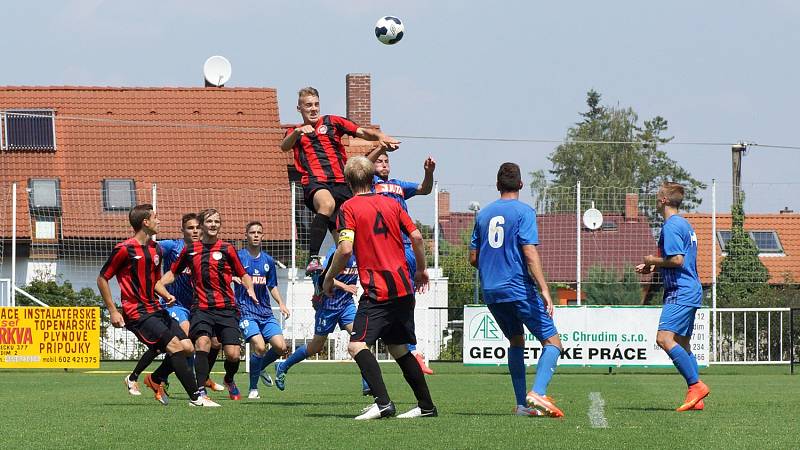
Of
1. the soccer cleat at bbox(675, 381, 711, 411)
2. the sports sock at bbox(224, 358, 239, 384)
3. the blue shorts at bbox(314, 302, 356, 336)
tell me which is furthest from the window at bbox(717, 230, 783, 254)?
the soccer cleat at bbox(675, 381, 711, 411)

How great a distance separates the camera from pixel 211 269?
39.8 feet

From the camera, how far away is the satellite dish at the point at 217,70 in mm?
43281

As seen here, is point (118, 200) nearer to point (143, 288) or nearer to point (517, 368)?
point (143, 288)

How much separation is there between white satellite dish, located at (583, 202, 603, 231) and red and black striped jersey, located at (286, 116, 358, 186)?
15822mm

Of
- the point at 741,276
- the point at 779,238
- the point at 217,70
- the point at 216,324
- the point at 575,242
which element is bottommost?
the point at 741,276

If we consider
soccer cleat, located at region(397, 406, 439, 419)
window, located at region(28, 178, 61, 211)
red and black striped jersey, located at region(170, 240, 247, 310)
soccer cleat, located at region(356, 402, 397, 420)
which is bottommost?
soccer cleat, located at region(397, 406, 439, 419)

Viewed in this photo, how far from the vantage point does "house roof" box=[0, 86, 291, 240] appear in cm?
3888

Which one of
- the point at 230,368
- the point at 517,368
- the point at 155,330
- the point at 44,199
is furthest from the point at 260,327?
the point at 44,199

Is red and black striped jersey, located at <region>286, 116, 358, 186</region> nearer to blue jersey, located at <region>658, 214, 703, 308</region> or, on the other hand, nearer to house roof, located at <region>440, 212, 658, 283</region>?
blue jersey, located at <region>658, 214, 703, 308</region>

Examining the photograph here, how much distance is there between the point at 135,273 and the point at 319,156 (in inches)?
74.4

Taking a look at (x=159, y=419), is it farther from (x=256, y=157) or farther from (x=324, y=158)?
(x=256, y=157)

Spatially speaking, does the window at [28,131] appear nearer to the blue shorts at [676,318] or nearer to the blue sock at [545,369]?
the blue shorts at [676,318]

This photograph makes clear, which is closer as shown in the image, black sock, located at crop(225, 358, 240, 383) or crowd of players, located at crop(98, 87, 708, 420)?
crowd of players, located at crop(98, 87, 708, 420)

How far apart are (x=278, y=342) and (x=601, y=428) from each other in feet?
19.2
